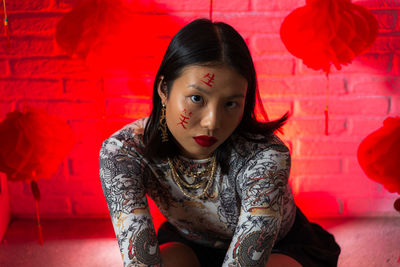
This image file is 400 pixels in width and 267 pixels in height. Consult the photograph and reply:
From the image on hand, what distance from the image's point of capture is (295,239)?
131 centimetres

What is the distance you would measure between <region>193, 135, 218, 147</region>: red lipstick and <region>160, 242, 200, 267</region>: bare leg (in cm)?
39

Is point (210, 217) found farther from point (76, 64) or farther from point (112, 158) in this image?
point (76, 64)

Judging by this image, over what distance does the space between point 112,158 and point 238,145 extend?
328mm

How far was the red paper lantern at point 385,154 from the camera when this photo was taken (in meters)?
1.37

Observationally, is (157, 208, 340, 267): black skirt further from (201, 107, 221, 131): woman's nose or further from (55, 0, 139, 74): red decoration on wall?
(55, 0, 139, 74): red decoration on wall

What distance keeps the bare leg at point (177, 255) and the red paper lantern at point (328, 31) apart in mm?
693

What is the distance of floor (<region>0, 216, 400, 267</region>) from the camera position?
1.61 metres

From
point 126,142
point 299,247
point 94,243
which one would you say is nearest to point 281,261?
point 299,247

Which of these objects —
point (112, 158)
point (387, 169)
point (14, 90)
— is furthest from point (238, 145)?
point (14, 90)

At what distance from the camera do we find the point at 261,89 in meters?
1.71

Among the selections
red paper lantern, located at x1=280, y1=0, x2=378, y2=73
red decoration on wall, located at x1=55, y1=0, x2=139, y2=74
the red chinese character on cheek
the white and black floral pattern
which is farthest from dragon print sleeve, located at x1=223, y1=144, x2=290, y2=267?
red decoration on wall, located at x1=55, y1=0, x2=139, y2=74

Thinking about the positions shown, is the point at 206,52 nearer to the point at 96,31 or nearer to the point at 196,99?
the point at 196,99

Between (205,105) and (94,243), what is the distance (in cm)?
94

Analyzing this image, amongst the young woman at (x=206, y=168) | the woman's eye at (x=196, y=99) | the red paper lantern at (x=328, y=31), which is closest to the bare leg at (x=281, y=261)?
the young woman at (x=206, y=168)
